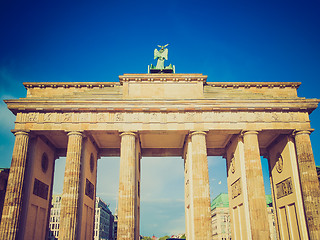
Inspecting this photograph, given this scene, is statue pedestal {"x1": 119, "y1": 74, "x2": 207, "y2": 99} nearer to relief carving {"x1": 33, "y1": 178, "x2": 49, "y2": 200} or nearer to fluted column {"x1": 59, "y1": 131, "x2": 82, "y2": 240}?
fluted column {"x1": 59, "y1": 131, "x2": 82, "y2": 240}

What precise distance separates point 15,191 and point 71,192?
4.64m

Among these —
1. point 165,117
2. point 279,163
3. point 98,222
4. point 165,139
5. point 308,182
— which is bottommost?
point 98,222

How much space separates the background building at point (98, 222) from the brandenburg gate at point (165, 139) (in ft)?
231

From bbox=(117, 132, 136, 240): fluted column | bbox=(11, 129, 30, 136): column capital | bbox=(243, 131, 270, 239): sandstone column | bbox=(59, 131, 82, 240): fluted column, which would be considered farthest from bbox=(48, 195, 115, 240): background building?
bbox=(243, 131, 270, 239): sandstone column

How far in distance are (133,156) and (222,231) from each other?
2712 inches

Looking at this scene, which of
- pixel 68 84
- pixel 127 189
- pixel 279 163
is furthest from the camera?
pixel 68 84

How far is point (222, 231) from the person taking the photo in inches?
3305

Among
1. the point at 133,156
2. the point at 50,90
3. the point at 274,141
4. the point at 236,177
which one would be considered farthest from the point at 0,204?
the point at 274,141

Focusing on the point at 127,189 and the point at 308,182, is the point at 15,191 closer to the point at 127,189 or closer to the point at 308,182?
the point at 127,189

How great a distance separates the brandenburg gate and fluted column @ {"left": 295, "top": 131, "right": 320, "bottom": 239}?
8 centimetres

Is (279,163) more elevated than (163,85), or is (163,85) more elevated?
(163,85)

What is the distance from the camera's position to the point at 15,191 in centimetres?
2378

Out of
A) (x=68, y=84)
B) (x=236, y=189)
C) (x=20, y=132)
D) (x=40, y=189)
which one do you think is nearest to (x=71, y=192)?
(x=40, y=189)

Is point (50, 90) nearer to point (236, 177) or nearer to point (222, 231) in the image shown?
point (236, 177)
